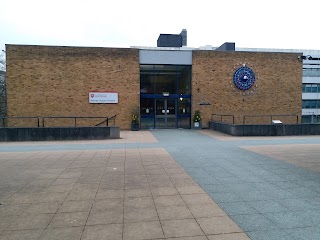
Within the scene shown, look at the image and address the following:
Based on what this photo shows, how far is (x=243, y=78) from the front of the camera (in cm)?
2098

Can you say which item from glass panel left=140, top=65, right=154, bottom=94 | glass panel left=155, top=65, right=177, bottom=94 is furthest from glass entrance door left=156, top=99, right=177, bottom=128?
glass panel left=140, top=65, right=154, bottom=94

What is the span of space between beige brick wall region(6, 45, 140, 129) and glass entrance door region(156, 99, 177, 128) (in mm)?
2068

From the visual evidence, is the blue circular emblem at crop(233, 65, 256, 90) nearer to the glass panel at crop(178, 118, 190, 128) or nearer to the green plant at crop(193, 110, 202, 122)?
the green plant at crop(193, 110, 202, 122)

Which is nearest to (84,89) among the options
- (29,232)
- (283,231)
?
(29,232)

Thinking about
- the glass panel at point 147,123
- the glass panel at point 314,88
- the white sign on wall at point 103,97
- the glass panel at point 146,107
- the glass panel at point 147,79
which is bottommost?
the glass panel at point 147,123

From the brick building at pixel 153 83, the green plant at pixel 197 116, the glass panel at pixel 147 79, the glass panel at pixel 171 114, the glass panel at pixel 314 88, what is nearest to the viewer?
the brick building at pixel 153 83

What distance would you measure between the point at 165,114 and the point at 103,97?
16.9ft

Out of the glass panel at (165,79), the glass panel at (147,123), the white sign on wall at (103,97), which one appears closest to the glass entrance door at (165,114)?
the glass panel at (147,123)

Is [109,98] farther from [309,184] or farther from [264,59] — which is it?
[309,184]

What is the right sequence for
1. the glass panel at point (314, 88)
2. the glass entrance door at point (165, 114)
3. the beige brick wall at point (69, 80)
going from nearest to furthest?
the beige brick wall at point (69, 80)
the glass entrance door at point (165, 114)
the glass panel at point (314, 88)

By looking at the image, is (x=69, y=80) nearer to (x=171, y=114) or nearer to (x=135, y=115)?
(x=135, y=115)

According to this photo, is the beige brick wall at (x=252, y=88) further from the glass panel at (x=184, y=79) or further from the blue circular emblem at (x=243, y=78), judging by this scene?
the glass panel at (x=184, y=79)

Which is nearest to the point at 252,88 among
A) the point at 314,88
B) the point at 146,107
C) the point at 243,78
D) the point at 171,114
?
the point at 243,78

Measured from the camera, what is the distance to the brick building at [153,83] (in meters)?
18.9
